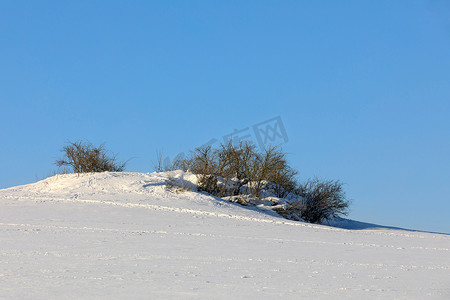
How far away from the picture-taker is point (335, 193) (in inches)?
990

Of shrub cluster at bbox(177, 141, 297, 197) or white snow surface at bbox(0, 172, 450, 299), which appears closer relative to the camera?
white snow surface at bbox(0, 172, 450, 299)

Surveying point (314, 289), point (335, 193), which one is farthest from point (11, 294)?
point (335, 193)

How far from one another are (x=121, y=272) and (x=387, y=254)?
6587mm

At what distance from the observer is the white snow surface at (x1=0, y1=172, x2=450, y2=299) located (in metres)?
7.16

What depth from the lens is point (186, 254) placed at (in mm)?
10391

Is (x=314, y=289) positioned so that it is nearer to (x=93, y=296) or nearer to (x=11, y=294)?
(x=93, y=296)

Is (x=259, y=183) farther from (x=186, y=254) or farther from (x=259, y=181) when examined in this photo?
(x=186, y=254)

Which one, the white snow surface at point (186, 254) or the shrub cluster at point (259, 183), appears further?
the shrub cluster at point (259, 183)

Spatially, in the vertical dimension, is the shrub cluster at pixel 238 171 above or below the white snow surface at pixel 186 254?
above

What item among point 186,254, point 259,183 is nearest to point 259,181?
point 259,183

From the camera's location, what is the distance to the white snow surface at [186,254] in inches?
282

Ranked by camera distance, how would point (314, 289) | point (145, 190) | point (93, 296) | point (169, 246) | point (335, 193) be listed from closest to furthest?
point (93, 296) → point (314, 289) → point (169, 246) → point (145, 190) → point (335, 193)

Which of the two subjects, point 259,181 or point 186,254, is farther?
point 259,181

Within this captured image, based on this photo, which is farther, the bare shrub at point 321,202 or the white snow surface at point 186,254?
the bare shrub at point 321,202
